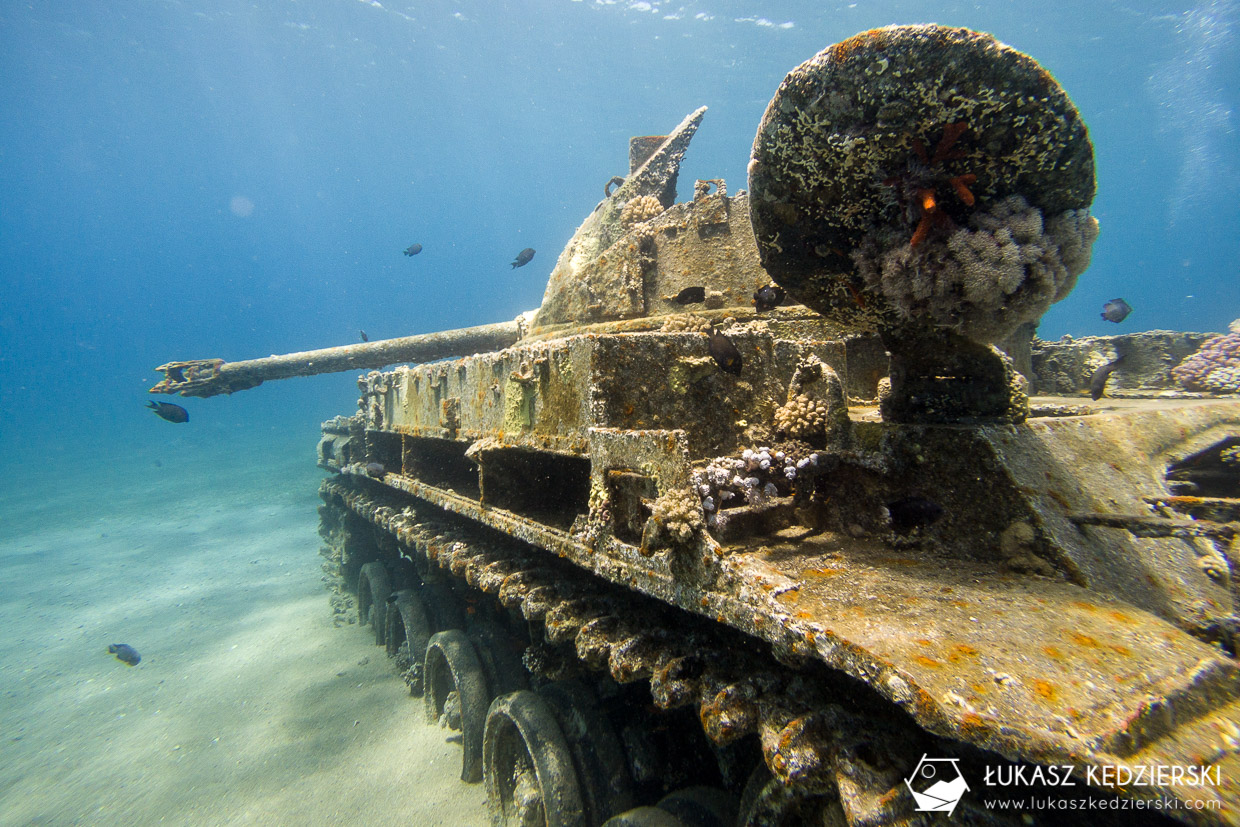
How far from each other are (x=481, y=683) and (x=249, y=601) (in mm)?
11002

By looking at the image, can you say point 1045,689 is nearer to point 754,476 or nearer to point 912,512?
point 912,512

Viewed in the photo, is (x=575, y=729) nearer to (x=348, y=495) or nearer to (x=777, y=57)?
(x=348, y=495)

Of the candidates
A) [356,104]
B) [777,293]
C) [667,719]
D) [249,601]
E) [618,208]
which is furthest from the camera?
[356,104]

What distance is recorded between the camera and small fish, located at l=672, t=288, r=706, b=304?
4.96 metres

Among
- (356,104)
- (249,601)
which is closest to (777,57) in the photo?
(249,601)

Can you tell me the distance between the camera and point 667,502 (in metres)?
2.61

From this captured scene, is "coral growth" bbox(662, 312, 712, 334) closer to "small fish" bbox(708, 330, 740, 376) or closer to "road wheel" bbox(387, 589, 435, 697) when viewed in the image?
"small fish" bbox(708, 330, 740, 376)

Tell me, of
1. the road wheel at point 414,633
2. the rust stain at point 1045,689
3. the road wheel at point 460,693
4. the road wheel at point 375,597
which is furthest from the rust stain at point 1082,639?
the road wheel at point 375,597

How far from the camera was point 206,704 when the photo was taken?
793 cm

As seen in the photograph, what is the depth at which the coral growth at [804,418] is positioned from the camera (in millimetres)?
3570

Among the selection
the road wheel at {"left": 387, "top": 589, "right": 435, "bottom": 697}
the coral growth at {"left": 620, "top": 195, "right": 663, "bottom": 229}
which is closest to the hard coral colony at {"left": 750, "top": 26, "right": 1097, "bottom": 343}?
the coral growth at {"left": 620, "top": 195, "right": 663, "bottom": 229}
